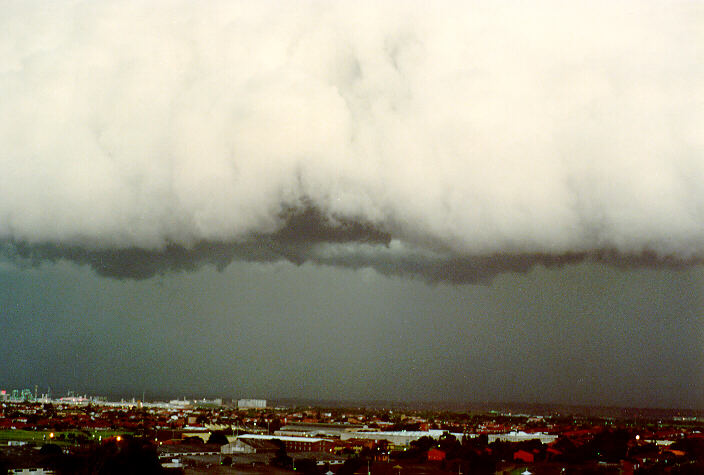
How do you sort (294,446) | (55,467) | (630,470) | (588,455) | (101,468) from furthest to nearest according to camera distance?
(294,446) < (588,455) < (630,470) < (55,467) < (101,468)

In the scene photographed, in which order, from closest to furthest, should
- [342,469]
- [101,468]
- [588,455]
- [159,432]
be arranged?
1. [101,468]
2. [342,469]
3. [588,455]
4. [159,432]

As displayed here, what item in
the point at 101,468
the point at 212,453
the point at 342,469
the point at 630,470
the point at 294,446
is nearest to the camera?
the point at 101,468

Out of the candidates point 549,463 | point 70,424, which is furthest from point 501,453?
point 70,424

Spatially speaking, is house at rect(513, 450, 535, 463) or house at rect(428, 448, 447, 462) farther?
house at rect(513, 450, 535, 463)

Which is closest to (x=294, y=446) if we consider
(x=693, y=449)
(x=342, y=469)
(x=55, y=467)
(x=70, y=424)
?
(x=342, y=469)

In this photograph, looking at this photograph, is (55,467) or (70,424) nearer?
(55,467)

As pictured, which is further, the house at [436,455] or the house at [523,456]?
the house at [523,456]

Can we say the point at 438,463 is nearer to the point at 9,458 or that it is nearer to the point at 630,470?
the point at 630,470

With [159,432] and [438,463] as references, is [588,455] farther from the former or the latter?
[159,432]

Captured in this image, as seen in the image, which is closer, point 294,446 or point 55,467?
point 55,467
